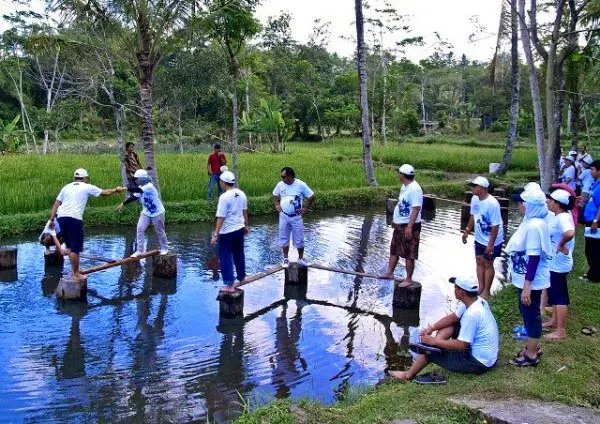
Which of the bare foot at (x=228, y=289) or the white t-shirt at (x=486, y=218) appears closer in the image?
the white t-shirt at (x=486, y=218)

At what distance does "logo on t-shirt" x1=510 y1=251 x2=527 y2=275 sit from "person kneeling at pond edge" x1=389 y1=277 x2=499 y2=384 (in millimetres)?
512

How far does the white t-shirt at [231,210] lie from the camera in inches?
276

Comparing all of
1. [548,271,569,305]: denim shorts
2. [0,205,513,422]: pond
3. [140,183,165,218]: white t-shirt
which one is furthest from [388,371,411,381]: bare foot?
[140,183,165,218]: white t-shirt

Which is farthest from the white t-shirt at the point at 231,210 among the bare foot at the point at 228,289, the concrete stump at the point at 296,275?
the concrete stump at the point at 296,275

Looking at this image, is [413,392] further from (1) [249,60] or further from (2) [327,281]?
(1) [249,60]

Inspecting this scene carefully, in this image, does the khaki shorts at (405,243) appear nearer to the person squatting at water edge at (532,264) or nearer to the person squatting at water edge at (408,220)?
the person squatting at water edge at (408,220)

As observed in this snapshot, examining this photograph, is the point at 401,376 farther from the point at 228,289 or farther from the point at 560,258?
the point at 228,289

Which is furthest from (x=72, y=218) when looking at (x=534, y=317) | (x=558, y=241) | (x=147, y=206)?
(x=558, y=241)

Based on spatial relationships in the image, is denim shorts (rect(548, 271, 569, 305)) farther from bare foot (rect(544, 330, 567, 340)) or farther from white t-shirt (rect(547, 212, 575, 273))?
bare foot (rect(544, 330, 567, 340))

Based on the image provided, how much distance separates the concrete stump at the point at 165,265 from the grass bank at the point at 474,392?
4.34m

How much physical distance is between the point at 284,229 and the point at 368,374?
10.5 feet

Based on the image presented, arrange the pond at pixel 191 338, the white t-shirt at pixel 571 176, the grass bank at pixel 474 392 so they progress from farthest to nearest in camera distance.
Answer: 1. the white t-shirt at pixel 571 176
2. the pond at pixel 191 338
3. the grass bank at pixel 474 392

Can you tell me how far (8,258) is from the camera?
877cm

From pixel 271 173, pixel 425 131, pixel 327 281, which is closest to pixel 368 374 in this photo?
pixel 327 281
